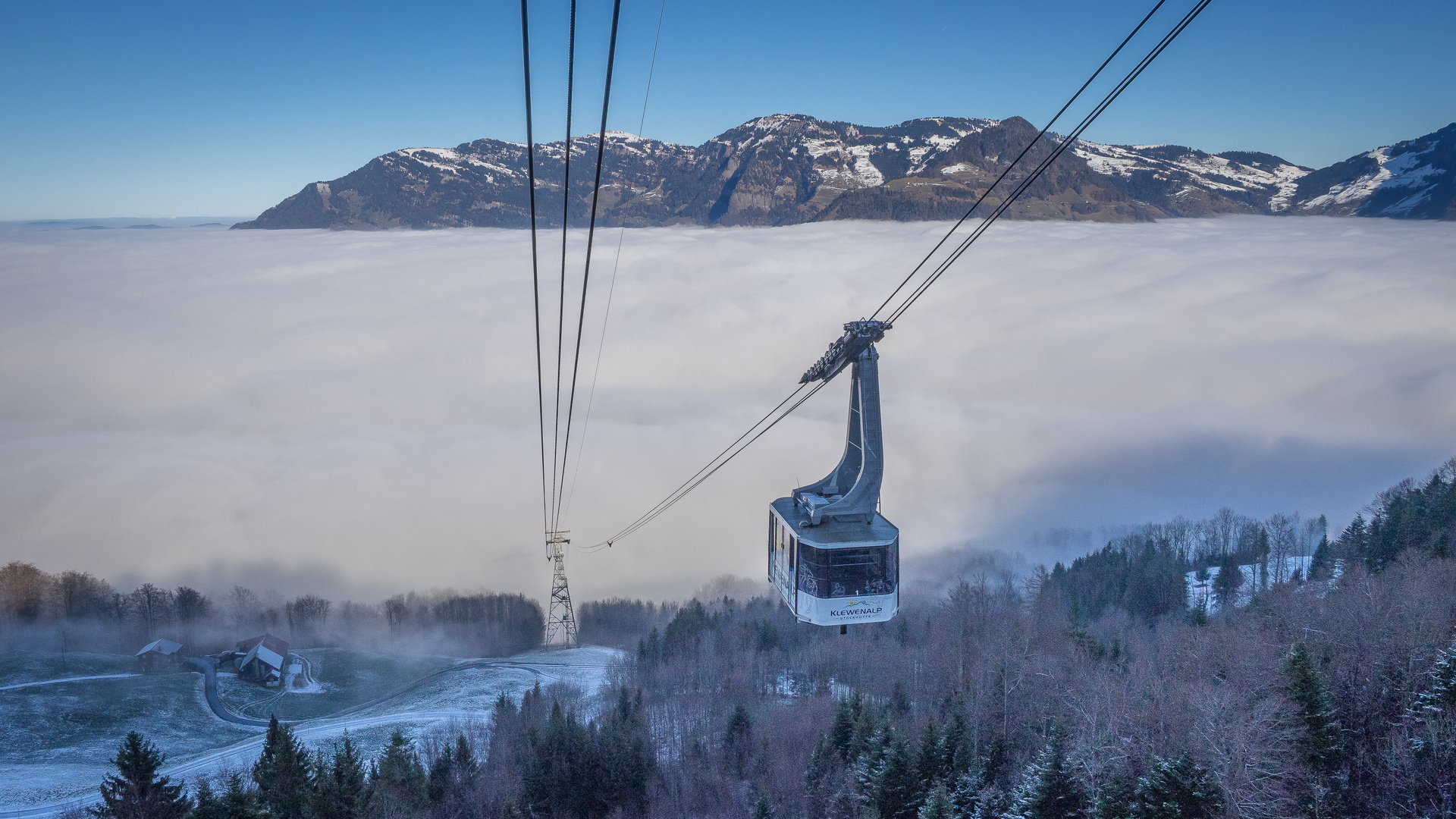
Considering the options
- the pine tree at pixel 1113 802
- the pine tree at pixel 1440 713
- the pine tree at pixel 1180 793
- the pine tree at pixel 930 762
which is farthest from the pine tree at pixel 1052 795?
the pine tree at pixel 1440 713

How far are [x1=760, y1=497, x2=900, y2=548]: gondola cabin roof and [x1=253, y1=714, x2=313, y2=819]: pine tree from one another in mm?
29233

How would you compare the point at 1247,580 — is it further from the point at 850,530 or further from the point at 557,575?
the point at 850,530

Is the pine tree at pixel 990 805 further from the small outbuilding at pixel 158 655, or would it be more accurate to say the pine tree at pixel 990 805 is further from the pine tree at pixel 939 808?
the small outbuilding at pixel 158 655

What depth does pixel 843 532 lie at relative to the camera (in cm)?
1970

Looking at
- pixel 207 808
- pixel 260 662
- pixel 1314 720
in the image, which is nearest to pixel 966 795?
pixel 1314 720

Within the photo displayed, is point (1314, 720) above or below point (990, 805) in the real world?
above

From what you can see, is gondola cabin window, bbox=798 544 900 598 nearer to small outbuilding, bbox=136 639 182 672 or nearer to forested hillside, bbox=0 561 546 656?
small outbuilding, bbox=136 639 182 672

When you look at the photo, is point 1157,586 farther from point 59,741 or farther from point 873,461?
point 59,741

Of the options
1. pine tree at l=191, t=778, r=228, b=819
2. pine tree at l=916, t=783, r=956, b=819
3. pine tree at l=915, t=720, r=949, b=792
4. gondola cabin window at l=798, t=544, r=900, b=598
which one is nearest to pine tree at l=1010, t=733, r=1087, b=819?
pine tree at l=916, t=783, r=956, b=819

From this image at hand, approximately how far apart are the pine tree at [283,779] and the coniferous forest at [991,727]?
114mm

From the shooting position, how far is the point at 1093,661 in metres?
47.2

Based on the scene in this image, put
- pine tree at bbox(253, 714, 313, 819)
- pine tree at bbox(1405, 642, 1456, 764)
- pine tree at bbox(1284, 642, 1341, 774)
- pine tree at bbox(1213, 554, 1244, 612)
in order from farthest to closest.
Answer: pine tree at bbox(1213, 554, 1244, 612)
pine tree at bbox(253, 714, 313, 819)
pine tree at bbox(1284, 642, 1341, 774)
pine tree at bbox(1405, 642, 1456, 764)

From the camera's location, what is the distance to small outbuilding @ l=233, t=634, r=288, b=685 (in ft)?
255

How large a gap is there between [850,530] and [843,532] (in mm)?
271
